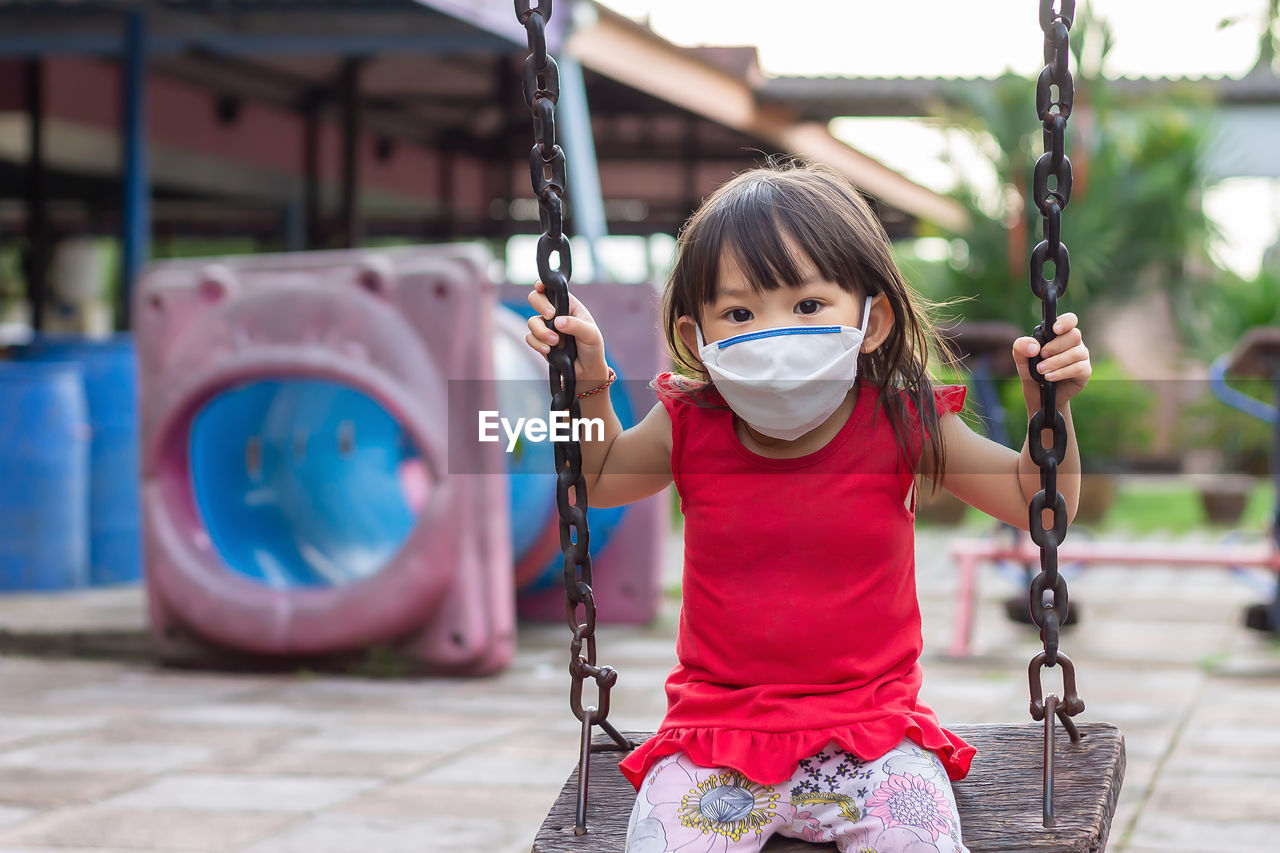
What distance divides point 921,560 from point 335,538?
379cm

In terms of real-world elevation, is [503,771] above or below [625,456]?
below

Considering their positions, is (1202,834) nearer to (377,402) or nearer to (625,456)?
(625,456)

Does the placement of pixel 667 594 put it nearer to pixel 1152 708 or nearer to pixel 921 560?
pixel 921 560

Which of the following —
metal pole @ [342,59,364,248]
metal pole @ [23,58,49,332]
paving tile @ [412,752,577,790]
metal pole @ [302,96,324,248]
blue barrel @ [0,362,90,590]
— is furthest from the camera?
metal pole @ [302,96,324,248]

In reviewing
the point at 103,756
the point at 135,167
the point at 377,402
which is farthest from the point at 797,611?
the point at 135,167

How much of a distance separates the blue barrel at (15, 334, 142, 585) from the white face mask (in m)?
5.31

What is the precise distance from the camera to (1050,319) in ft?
6.09

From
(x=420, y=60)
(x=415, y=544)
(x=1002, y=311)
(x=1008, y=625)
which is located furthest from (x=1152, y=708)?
(x=1002, y=311)

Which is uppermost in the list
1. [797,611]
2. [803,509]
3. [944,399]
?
[944,399]

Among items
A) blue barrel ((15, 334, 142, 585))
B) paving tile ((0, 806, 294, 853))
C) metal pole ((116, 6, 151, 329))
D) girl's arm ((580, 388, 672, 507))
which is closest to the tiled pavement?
paving tile ((0, 806, 294, 853))

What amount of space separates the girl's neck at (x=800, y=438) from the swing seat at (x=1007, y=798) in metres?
0.46

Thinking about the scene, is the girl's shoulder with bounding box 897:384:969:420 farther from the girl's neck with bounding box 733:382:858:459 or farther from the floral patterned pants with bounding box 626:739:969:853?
the floral patterned pants with bounding box 626:739:969:853

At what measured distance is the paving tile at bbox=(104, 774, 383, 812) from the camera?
3.21 meters

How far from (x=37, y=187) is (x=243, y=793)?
301 inches
